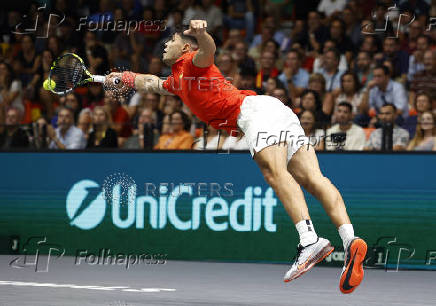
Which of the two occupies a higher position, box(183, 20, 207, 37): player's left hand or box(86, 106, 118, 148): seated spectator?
box(183, 20, 207, 37): player's left hand

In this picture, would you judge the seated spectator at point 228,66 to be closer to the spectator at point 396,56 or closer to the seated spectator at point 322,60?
the seated spectator at point 322,60

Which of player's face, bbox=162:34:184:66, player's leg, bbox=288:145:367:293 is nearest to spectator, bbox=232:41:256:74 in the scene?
player's face, bbox=162:34:184:66

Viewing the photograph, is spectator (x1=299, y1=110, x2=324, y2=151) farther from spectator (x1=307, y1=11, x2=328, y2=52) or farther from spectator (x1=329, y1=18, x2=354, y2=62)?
spectator (x1=307, y1=11, x2=328, y2=52)

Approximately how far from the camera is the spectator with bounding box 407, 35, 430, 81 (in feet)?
45.4

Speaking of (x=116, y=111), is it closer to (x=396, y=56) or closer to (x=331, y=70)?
(x=331, y=70)

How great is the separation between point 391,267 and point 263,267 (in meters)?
1.56

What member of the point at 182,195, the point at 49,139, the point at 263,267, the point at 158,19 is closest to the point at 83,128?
the point at 49,139

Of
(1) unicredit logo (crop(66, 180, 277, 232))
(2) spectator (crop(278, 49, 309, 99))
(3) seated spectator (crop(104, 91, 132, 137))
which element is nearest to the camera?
(1) unicredit logo (crop(66, 180, 277, 232))

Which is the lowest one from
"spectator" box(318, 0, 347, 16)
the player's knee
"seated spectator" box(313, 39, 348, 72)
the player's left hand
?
the player's knee

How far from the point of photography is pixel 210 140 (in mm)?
12516

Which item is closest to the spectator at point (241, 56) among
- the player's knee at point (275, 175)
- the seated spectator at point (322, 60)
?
the seated spectator at point (322, 60)

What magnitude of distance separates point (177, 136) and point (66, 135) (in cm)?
161

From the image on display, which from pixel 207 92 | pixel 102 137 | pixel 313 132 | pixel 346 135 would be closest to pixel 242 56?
pixel 102 137

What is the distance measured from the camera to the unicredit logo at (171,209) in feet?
39.9
